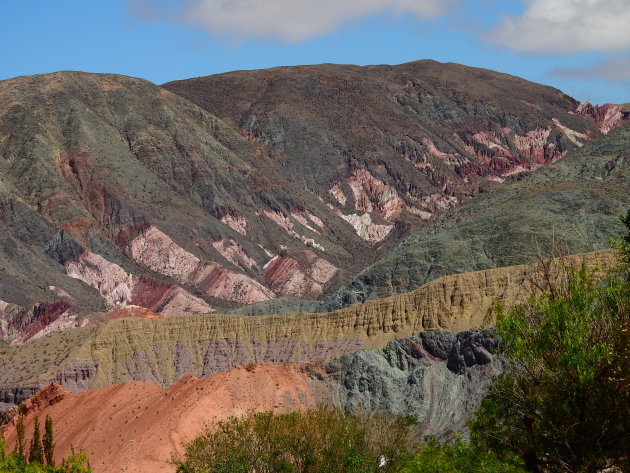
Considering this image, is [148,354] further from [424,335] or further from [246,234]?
[246,234]

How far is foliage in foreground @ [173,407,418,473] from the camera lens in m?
45.6

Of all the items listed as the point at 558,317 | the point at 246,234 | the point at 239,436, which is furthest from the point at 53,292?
the point at 558,317

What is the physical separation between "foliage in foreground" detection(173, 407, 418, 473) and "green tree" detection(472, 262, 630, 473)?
16.8 metres

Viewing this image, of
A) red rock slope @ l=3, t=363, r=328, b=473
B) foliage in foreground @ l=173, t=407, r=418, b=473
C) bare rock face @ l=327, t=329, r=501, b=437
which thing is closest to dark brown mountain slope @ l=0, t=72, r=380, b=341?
red rock slope @ l=3, t=363, r=328, b=473

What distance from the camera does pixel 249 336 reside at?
91.4 meters

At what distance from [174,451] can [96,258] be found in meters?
99.4

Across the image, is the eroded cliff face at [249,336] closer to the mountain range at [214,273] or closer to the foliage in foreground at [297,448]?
the mountain range at [214,273]

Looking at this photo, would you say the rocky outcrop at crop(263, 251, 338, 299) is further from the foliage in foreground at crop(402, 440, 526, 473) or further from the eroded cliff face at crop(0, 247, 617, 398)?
the foliage in foreground at crop(402, 440, 526, 473)

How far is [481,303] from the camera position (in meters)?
79.4

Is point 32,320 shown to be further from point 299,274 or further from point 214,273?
point 299,274

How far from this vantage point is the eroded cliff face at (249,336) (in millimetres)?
80188

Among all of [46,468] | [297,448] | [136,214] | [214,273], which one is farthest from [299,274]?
[46,468]

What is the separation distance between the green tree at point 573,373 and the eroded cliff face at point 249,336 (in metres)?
46.4

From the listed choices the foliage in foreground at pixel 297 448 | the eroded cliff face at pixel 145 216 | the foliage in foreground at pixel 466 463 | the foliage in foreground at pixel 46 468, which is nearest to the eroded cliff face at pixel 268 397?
the foliage in foreground at pixel 297 448
